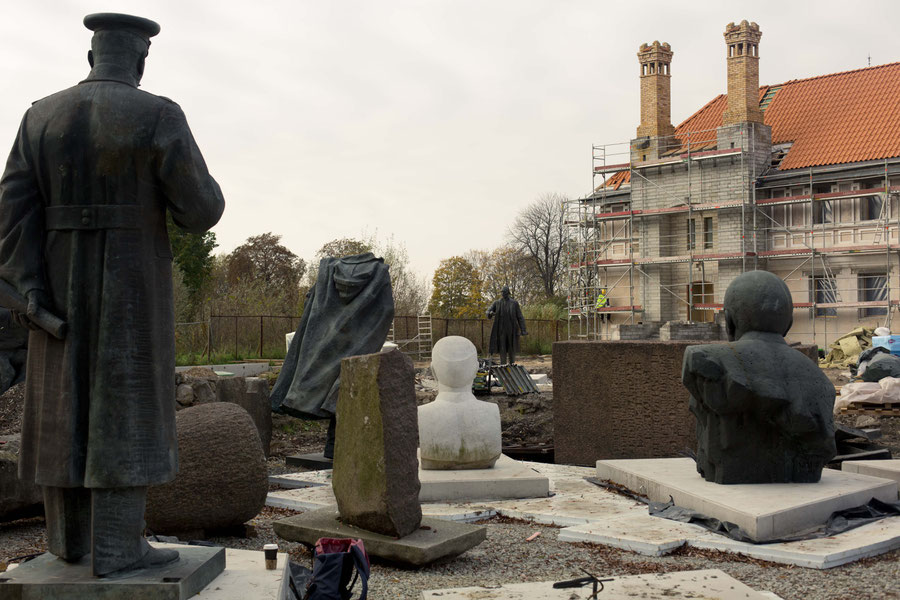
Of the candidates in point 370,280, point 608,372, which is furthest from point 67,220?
point 608,372

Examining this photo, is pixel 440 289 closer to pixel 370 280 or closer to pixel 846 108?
pixel 846 108

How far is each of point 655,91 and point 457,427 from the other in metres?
31.9

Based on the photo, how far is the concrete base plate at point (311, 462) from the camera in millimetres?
9320

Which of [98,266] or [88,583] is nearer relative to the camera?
[88,583]

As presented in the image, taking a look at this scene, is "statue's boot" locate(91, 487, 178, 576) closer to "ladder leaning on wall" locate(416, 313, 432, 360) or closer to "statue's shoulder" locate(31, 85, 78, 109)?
"statue's shoulder" locate(31, 85, 78, 109)

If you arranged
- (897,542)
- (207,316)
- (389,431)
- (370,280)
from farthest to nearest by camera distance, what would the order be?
(207,316) < (370,280) < (897,542) < (389,431)

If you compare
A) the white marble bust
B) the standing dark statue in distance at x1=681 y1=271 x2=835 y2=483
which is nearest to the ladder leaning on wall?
the white marble bust

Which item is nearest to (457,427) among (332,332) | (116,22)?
(332,332)

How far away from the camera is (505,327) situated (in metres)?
21.2

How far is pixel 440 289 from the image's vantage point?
1928 inches

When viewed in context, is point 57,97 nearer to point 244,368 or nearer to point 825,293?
point 244,368

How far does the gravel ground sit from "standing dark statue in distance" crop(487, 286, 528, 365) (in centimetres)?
1509

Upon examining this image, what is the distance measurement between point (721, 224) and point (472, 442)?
2806 cm

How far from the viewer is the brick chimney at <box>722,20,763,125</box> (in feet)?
112
